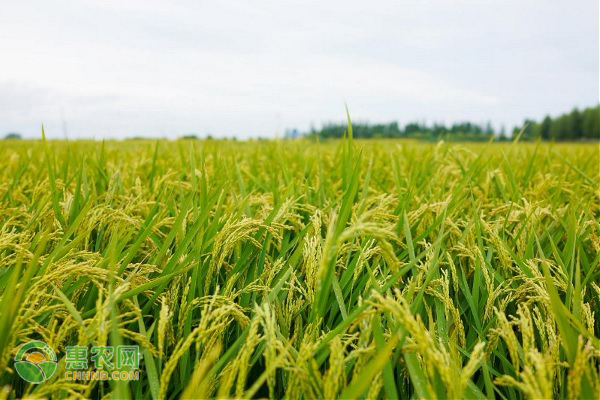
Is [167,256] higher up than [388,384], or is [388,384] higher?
[167,256]

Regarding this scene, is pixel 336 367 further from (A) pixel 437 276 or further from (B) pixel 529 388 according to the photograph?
(A) pixel 437 276

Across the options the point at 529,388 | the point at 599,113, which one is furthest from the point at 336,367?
the point at 599,113

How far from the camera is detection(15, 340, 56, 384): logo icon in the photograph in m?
1.04

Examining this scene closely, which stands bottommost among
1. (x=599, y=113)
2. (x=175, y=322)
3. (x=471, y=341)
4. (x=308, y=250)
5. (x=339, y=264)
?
(x=471, y=341)

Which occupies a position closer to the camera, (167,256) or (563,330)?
(563,330)

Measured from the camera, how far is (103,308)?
0.91 meters

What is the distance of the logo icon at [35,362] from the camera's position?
104 centimetres

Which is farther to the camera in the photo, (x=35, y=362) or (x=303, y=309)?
(x=303, y=309)

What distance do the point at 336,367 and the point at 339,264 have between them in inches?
24.0

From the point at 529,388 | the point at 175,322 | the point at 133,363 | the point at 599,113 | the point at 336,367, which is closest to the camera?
the point at 529,388

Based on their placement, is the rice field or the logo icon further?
the logo icon

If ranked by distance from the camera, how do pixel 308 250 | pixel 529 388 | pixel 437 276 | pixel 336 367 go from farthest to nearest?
pixel 437 276, pixel 308 250, pixel 336 367, pixel 529 388

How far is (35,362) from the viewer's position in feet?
3.45

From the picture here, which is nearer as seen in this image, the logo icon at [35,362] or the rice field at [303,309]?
the rice field at [303,309]
